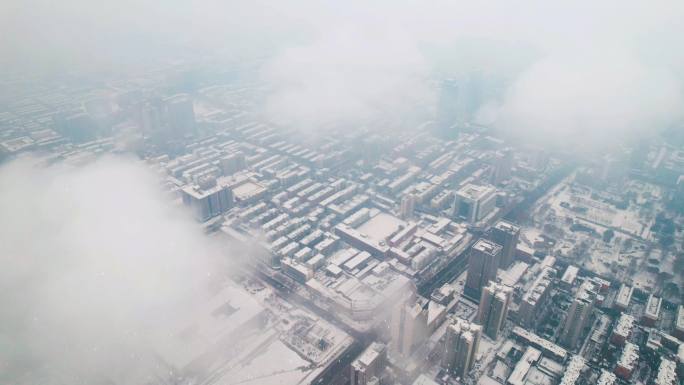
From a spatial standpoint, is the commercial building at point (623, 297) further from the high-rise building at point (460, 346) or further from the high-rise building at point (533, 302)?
the high-rise building at point (460, 346)

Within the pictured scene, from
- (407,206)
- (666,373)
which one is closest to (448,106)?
(407,206)

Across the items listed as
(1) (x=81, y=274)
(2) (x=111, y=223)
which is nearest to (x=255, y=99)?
(2) (x=111, y=223)

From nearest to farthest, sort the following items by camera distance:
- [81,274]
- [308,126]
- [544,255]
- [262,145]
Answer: [81,274] → [544,255] → [262,145] → [308,126]

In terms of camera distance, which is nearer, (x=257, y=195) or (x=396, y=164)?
(x=257, y=195)

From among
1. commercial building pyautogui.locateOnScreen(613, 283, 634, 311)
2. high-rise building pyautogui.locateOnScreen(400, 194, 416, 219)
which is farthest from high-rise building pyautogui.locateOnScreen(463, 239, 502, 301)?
high-rise building pyautogui.locateOnScreen(400, 194, 416, 219)

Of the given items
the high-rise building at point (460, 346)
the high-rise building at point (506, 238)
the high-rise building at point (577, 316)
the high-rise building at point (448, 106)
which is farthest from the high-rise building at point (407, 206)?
the high-rise building at point (448, 106)

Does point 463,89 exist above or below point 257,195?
above

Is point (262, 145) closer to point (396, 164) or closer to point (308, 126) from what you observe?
point (308, 126)

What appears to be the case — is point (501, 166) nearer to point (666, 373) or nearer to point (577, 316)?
point (577, 316)
